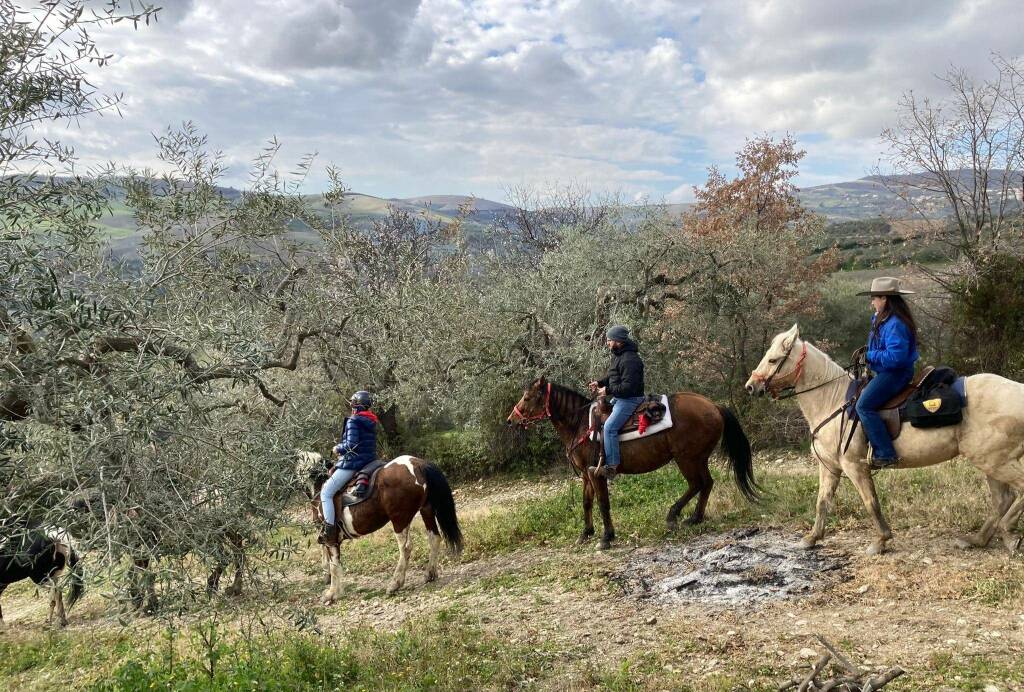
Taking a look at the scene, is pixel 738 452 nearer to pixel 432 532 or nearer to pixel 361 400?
pixel 432 532

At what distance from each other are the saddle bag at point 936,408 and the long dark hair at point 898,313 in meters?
0.55

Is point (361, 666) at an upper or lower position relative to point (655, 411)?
lower

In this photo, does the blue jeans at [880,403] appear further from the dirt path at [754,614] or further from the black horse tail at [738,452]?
the black horse tail at [738,452]

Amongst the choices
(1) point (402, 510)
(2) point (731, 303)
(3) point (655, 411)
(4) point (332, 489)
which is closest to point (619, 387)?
(3) point (655, 411)

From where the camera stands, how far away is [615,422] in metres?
9.84

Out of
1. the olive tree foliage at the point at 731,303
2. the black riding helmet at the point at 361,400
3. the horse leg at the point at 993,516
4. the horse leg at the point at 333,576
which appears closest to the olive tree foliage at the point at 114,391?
the black riding helmet at the point at 361,400

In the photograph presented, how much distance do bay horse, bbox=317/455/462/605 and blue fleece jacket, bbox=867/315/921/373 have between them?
5789mm

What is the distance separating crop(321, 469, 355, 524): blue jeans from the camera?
32.7ft

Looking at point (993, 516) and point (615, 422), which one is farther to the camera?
point (615, 422)

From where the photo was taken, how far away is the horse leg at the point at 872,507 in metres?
7.48

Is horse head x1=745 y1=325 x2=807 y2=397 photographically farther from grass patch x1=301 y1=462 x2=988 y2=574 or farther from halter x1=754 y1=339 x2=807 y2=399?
grass patch x1=301 y1=462 x2=988 y2=574

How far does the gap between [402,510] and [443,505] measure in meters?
0.61

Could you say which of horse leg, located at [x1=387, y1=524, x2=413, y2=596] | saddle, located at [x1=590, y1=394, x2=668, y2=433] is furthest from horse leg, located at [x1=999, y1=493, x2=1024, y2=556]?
horse leg, located at [x1=387, y1=524, x2=413, y2=596]

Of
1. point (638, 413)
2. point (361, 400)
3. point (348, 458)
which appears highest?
point (361, 400)
